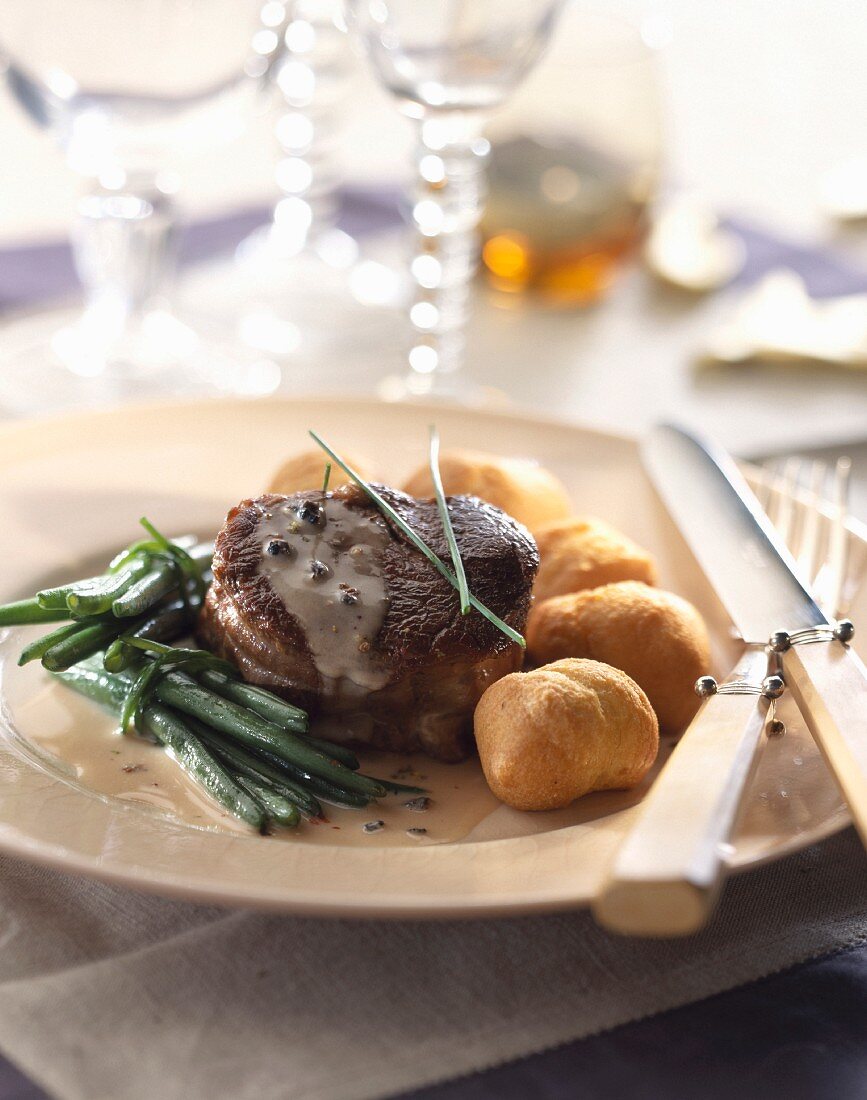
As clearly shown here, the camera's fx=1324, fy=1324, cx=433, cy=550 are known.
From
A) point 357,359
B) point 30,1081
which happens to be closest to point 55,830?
point 30,1081

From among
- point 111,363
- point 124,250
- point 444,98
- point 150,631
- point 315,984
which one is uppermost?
point 444,98

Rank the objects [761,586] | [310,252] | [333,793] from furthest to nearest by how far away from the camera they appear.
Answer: [310,252] < [761,586] < [333,793]

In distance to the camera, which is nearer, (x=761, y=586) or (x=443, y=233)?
(x=761, y=586)

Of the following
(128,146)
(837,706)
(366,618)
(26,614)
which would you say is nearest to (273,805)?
(366,618)

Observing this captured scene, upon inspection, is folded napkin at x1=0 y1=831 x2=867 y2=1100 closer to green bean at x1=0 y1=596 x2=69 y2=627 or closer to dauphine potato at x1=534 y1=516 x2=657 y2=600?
green bean at x1=0 y1=596 x2=69 y2=627

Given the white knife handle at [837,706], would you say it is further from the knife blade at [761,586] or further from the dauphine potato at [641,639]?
the dauphine potato at [641,639]

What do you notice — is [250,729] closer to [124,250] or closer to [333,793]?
[333,793]

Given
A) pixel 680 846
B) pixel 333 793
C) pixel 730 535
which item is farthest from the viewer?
pixel 730 535
